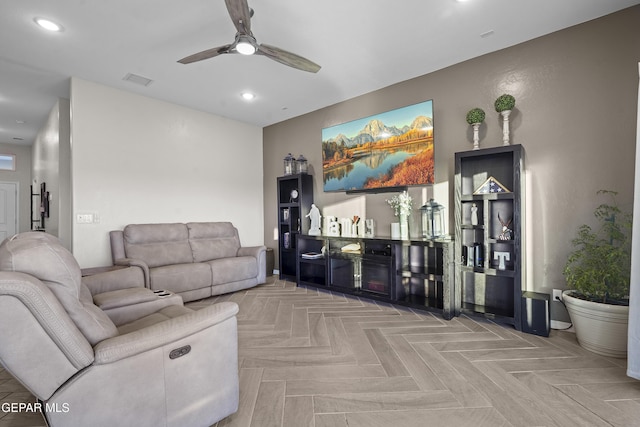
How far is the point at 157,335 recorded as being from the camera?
4.13 feet

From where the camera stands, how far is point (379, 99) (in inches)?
156

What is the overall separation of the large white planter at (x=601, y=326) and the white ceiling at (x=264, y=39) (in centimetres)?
235

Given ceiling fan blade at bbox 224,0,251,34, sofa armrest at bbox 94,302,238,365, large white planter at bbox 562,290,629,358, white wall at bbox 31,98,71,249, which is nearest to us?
sofa armrest at bbox 94,302,238,365

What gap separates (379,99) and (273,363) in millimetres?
3351

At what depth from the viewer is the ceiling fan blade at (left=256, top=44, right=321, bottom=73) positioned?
241cm

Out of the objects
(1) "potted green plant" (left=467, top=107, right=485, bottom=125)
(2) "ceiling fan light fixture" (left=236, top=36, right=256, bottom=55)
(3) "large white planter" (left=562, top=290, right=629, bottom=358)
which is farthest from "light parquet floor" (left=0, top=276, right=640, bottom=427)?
(2) "ceiling fan light fixture" (left=236, top=36, right=256, bottom=55)

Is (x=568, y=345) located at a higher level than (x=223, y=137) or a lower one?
lower

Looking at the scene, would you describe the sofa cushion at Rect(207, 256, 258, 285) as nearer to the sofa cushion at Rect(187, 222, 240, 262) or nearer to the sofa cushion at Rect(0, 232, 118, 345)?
the sofa cushion at Rect(187, 222, 240, 262)

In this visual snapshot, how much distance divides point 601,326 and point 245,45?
335 cm

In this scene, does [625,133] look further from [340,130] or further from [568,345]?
[340,130]

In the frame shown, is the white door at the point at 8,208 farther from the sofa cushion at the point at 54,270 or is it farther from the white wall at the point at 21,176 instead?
the sofa cushion at the point at 54,270

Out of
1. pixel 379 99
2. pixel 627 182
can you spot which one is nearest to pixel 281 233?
pixel 379 99

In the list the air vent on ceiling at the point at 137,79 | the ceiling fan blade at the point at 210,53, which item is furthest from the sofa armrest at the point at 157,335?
the air vent on ceiling at the point at 137,79

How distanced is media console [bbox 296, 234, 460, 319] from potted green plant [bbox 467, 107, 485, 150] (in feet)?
3.46
